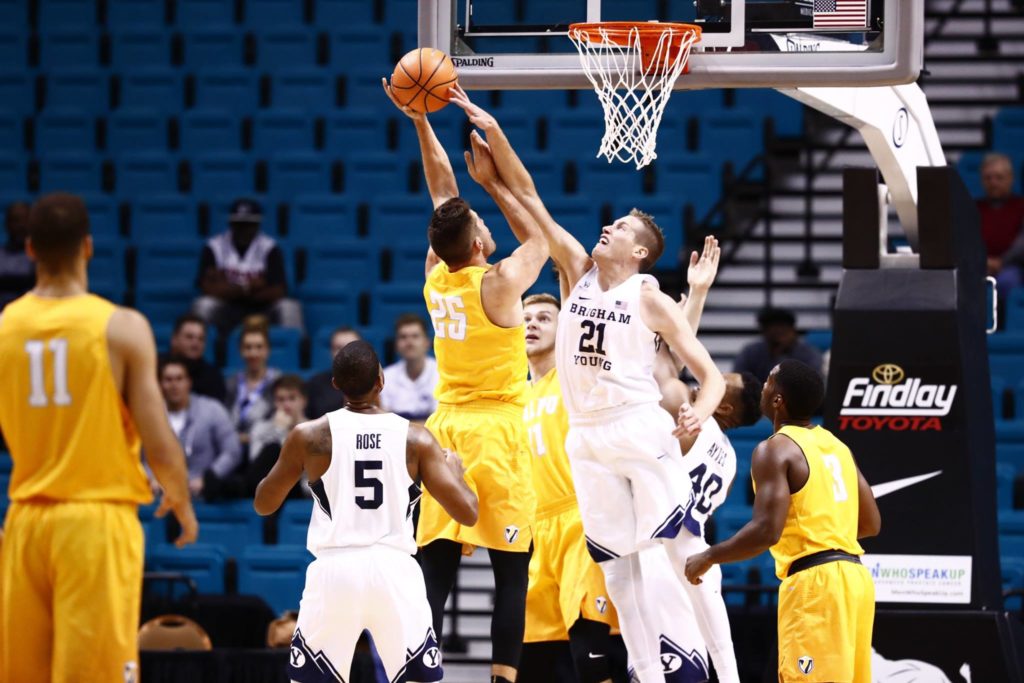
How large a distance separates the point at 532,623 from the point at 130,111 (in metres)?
8.41

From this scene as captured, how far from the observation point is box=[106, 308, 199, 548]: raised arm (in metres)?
5.02

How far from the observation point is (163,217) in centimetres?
1370

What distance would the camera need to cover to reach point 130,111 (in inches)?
564

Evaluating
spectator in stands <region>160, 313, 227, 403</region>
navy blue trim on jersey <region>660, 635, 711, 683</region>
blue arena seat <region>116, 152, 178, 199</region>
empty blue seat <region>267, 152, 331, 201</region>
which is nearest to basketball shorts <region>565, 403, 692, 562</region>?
navy blue trim on jersey <region>660, 635, 711, 683</region>

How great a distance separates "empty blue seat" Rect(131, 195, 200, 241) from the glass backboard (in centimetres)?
673

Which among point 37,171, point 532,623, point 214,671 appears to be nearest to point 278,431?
point 214,671

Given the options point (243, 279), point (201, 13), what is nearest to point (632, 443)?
point (243, 279)

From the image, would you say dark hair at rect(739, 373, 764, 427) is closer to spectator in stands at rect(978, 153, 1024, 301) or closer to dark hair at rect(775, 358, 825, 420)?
dark hair at rect(775, 358, 825, 420)

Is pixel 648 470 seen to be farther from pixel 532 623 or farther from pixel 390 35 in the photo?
pixel 390 35

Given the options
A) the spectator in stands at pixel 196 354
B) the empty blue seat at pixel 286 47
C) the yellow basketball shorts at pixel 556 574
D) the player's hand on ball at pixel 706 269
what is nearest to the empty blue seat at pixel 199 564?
the spectator in stands at pixel 196 354

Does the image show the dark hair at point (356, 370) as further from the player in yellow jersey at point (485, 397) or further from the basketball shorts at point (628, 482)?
the basketball shorts at point (628, 482)

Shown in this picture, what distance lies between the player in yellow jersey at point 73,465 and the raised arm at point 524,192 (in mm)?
2249

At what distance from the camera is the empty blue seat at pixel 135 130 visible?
14.3 m

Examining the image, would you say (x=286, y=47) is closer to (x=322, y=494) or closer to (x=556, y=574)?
(x=556, y=574)
